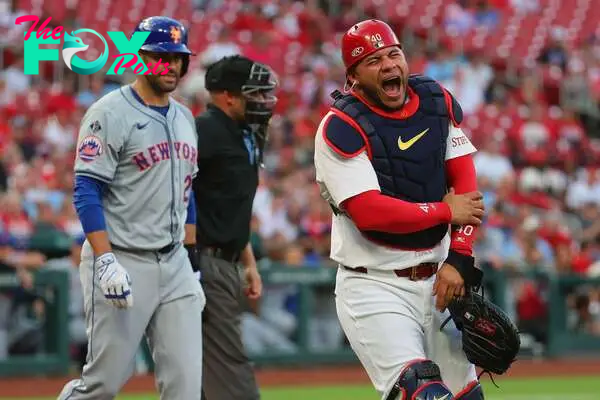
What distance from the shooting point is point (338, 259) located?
5355 mm

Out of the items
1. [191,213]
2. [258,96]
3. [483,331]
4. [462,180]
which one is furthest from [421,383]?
[258,96]

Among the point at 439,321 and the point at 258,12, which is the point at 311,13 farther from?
the point at 439,321

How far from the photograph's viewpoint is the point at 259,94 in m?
7.04

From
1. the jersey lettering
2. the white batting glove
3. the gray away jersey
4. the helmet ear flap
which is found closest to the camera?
the white batting glove

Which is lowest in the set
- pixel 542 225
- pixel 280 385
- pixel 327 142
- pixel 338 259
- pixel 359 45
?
pixel 280 385

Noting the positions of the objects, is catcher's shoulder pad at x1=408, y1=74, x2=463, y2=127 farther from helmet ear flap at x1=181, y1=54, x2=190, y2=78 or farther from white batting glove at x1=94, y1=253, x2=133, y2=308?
white batting glove at x1=94, y1=253, x2=133, y2=308

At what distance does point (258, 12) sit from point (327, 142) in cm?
1370

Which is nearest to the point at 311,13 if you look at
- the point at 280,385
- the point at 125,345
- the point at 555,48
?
the point at 555,48

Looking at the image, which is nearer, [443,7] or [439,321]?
[439,321]

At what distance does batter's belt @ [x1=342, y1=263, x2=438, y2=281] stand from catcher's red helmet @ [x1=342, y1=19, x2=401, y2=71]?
0.90 meters

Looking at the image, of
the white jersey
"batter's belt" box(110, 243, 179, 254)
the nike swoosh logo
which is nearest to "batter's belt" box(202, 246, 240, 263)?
"batter's belt" box(110, 243, 179, 254)

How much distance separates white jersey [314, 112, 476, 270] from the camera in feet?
16.8

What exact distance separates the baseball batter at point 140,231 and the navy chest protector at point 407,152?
1.06 metres


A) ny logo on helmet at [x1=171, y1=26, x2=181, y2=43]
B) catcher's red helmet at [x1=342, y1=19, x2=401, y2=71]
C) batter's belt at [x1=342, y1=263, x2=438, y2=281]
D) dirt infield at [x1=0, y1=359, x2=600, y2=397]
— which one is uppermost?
ny logo on helmet at [x1=171, y1=26, x2=181, y2=43]
